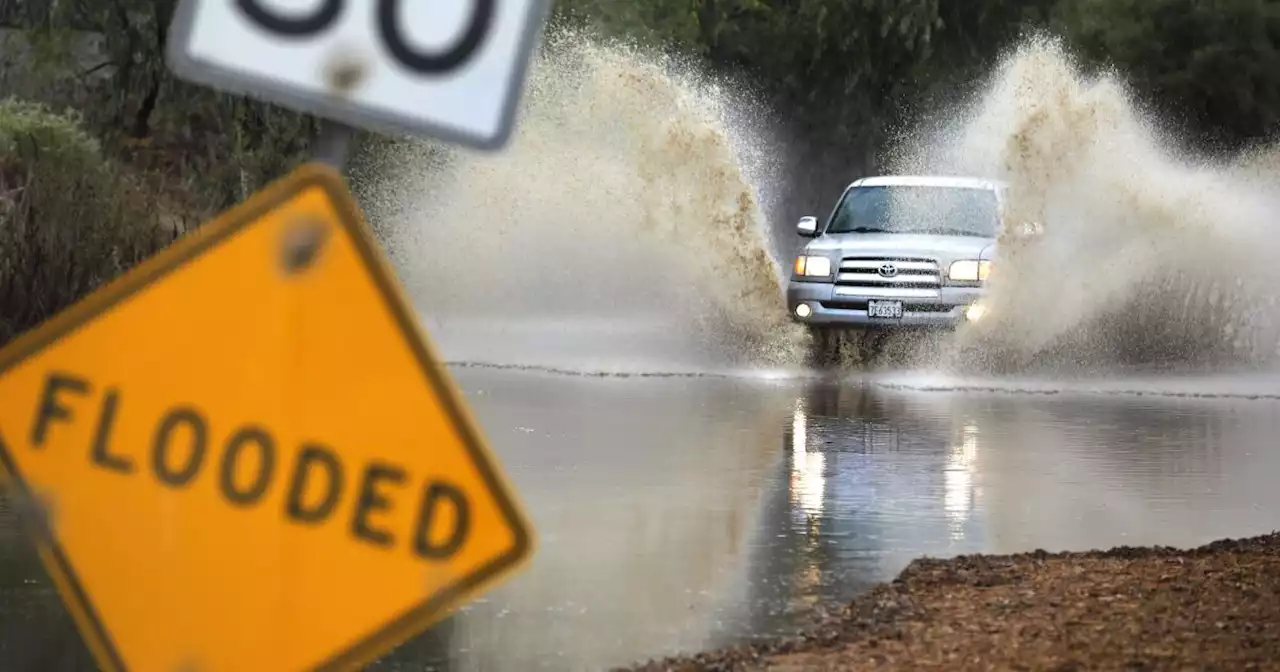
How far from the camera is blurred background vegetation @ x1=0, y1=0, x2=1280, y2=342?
56.2 feet

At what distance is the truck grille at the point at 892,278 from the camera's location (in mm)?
18234

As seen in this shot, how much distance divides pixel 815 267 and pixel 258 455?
15088 millimetres

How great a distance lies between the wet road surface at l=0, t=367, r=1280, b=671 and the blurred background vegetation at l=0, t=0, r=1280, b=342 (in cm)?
346

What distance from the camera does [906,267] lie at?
18.2m

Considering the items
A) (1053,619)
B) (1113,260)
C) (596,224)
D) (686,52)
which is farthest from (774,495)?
(686,52)

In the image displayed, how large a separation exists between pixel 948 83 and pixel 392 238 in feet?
53.5

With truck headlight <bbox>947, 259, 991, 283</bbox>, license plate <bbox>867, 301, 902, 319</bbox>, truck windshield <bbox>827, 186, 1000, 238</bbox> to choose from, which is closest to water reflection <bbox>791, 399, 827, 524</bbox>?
license plate <bbox>867, 301, 902, 319</bbox>

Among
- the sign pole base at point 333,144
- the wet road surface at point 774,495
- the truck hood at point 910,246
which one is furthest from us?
the truck hood at point 910,246

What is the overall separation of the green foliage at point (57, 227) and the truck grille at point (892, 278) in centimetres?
571

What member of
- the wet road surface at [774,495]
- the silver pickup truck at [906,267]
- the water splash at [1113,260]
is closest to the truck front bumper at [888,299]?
→ the silver pickup truck at [906,267]

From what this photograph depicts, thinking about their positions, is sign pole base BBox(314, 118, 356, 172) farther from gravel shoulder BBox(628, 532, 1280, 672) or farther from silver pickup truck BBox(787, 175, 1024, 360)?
silver pickup truck BBox(787, 175, 1024, 360)

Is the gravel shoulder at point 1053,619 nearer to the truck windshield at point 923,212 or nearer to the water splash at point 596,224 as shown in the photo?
the truck windshield at point 923,212

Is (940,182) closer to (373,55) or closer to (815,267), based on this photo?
(815,267)

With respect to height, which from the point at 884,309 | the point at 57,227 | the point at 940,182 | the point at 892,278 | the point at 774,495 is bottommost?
the point at 774,495
